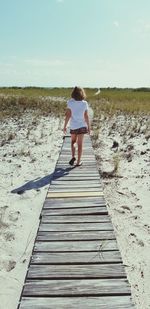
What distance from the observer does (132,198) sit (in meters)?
8.13

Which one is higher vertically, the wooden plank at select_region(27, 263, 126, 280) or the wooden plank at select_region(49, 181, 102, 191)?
the wooden plank at select_region(27, 263, 126, 280)

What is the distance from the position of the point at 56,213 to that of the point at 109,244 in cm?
136

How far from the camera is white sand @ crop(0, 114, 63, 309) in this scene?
5.23 metres

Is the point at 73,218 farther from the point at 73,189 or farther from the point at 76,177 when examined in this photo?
the point at 76,177

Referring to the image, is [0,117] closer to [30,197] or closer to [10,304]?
[30,197]

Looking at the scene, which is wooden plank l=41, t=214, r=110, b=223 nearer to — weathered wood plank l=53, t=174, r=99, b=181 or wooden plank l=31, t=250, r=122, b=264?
wooden plank l=31, t=250, r=122, b=264

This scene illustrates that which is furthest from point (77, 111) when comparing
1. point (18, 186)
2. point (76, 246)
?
point (76, 246)

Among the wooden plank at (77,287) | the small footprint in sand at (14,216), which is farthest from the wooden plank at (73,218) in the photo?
the wooden plank at (77,287)

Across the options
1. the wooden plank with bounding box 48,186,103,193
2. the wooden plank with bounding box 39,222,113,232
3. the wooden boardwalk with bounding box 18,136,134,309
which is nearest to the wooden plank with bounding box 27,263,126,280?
the wooden boardwalk with bounding box 18,136,134,309

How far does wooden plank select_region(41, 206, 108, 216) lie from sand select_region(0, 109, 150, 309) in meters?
0.52

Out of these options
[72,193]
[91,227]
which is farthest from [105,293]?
[72,193]

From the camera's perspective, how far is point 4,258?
5570 mm

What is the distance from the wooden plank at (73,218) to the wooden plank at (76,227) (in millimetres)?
112

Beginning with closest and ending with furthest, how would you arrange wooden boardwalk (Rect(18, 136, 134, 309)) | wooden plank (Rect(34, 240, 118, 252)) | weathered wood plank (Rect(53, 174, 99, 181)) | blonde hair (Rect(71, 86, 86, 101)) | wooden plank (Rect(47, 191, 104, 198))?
wooden boardwalk (Rect(18, 136, 134, 309))
wooden plank (Rect(34, 240, 118, 252))
wooden plank (Rect(47, 191, 104, 198))
weathered wood plank (Rect(53, 174, 99, 181))
blonde hair (Rect(71, 86, 86, 101))
